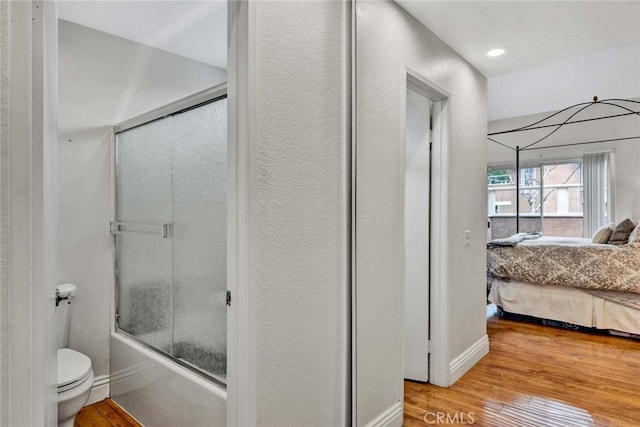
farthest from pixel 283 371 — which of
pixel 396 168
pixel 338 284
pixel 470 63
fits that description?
pixel 470 63

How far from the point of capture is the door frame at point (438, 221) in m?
1.57

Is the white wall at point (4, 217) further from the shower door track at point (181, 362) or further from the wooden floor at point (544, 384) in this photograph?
the wooden floor at point (544, 384)

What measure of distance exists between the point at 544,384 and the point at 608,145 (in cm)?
88

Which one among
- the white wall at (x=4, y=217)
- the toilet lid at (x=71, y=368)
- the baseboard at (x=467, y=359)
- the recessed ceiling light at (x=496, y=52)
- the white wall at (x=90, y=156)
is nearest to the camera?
the white wall at (x=4, y=217)

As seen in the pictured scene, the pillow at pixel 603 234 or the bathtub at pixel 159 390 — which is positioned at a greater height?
the pillow at pixel 603 234

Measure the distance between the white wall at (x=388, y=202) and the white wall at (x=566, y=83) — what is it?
0.21 metres

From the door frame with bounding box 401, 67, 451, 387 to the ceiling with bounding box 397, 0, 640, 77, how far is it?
20 centimetres

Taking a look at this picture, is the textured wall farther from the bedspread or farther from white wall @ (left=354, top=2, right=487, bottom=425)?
the bedspread

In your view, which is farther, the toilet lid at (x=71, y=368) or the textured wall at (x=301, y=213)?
the toilet lid at (x=71, y=368)

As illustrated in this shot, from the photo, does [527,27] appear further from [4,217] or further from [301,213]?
[4,217]

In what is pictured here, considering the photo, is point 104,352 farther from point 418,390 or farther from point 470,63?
point 470,63

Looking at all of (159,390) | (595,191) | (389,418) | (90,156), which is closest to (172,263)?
(159,390)

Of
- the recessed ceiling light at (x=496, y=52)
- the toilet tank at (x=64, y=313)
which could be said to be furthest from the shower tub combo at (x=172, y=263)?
the recessed ceiling light at (x=496, y=52)

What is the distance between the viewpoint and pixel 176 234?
6.34 feet
